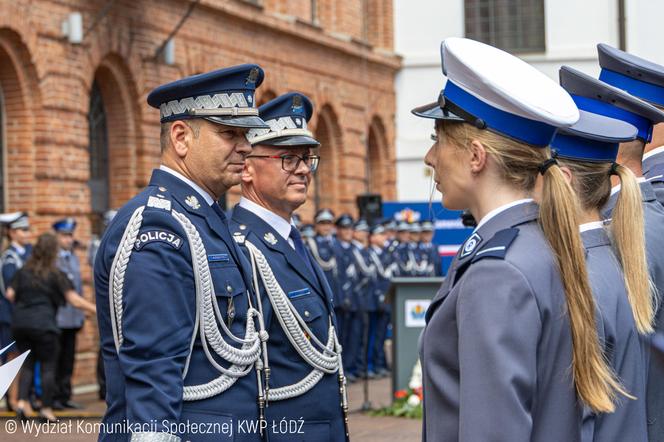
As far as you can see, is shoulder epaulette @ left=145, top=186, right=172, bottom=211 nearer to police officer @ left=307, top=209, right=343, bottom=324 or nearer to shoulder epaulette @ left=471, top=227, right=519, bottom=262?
shoulder epaulette @ left=471, top=227, right=519, bottom=262

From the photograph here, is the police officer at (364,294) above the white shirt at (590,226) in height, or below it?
below

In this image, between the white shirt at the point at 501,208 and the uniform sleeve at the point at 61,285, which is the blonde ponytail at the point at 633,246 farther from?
the uniform sleeve at the point at 61,285

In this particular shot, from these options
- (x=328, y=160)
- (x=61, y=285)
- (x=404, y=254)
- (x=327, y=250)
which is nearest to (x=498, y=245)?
(x=61, y=285)

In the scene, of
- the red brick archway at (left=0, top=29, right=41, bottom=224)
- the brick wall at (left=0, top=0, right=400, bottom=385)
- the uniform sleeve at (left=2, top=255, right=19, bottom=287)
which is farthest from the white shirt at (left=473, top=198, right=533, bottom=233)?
the red brick archway at (left=0, top=29, right=41, bottom=224)

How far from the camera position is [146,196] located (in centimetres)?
432

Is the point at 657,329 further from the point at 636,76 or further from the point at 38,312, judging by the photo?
the point at 38,312

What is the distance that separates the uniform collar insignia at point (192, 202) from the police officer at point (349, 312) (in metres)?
14.2

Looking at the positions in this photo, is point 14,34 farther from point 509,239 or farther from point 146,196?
point 509,239

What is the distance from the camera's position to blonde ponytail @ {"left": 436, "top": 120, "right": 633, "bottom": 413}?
320 centimetres

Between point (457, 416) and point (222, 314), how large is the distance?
1.34 meters

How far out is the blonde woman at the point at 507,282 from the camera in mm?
3105

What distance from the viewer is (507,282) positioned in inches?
123

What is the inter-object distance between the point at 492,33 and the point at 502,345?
101 ft

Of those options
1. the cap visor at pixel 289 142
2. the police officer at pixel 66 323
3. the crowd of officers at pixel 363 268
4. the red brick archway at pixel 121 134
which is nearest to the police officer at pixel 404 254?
the crowd of officers at pixel 363 268
